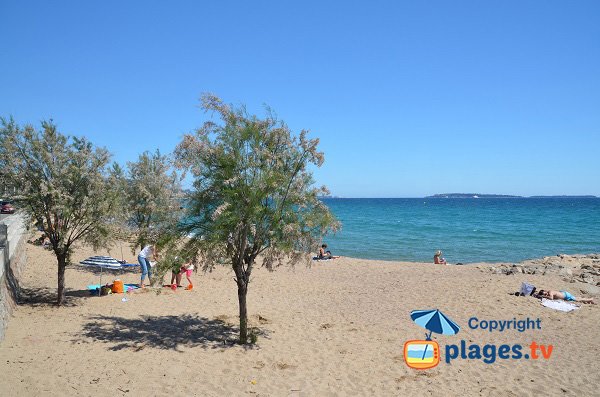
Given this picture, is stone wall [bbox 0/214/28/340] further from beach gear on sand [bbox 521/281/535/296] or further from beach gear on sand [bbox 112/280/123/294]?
beach gear on sand [bbox 521/281/535/296]

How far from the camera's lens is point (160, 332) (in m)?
11.2

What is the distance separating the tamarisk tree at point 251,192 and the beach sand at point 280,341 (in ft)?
6.45

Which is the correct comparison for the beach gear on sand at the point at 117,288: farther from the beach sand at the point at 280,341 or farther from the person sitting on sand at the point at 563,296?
the person sitting on sand at the point at 563,296

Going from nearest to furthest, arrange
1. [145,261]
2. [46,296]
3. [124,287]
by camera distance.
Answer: [46,296] → [124,287] → [145,261]

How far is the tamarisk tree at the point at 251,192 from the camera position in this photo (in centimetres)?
959

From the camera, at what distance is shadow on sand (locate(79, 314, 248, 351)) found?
10.3 m

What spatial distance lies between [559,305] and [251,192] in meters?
11.5

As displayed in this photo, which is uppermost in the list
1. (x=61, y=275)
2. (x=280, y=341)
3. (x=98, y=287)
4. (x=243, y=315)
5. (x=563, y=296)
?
(x=61, y=275)

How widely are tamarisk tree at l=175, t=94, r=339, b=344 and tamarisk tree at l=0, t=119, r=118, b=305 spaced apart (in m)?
3.85

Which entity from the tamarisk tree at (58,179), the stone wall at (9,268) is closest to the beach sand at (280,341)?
the stone wall at (9,268)

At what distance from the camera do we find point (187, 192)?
404 inches

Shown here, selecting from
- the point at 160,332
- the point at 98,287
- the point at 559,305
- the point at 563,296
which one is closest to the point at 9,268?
the point at 98,287

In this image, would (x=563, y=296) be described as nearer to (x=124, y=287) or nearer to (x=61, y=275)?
(x=124, y=287)

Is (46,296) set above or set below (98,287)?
below
